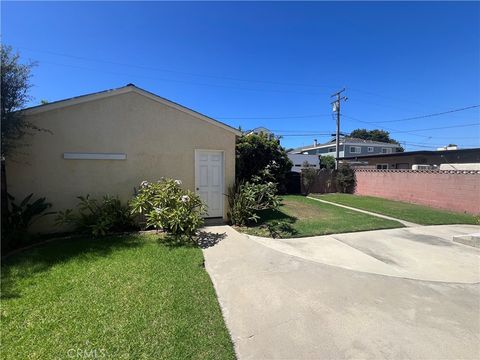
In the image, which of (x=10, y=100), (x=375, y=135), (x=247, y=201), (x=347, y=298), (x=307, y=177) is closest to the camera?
(x=347, y=298)

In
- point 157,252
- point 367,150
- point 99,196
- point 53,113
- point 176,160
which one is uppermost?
point 367,150

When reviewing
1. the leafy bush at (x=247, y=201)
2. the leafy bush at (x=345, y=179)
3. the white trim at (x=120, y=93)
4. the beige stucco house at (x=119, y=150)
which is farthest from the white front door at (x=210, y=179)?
the leafy bush at (x=345, y=179)

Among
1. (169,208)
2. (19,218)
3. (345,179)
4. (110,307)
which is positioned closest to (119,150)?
→ (169,208)

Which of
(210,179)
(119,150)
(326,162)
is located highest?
(326,162)

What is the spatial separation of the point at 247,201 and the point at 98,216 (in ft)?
13.0

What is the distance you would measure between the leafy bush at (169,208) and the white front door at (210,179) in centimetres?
130

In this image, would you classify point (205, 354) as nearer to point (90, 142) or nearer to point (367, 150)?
point (90, 142)

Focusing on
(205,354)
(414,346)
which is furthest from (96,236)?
(414,346)

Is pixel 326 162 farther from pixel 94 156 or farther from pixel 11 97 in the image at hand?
pixel 11 97

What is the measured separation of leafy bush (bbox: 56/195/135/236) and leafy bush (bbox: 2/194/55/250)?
0.50 metres

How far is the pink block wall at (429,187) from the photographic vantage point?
11.5 m

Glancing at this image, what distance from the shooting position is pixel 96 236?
239 inches

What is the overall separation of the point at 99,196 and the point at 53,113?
2.33 m

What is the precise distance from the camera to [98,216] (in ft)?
20.7
